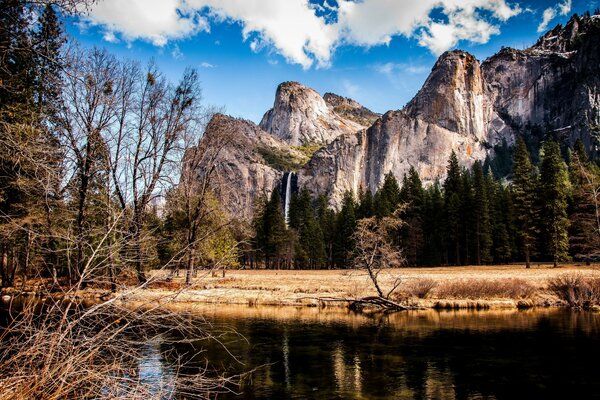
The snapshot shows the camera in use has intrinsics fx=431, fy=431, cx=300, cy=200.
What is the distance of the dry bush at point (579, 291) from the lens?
78.1ft

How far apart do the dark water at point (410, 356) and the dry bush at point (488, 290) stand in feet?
15.3

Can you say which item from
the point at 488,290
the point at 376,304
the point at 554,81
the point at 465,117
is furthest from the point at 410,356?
the point at 554,81

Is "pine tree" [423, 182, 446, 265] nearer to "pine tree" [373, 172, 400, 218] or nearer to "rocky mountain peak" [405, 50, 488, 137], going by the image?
"pine tree" [373, 172, 400, 218]

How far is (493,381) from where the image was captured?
1097 centimetres

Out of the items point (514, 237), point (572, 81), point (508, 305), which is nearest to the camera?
point (508, 305)

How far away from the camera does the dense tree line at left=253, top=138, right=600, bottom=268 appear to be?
49906mm

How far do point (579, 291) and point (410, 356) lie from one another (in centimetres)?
1641

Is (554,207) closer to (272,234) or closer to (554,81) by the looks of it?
(272,234)

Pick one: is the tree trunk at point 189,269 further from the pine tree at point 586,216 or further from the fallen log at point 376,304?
the pine tree at point 586,216

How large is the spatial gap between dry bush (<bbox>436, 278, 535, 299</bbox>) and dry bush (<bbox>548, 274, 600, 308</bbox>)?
1582 mm

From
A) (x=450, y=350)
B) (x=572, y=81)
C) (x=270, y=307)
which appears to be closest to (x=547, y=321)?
(x=450, y=350)

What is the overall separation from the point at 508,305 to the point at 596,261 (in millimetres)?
34054

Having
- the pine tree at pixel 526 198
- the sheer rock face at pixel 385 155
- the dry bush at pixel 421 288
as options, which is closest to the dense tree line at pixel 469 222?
the pine tree at pixel 526 198

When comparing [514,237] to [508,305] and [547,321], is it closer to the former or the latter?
[508,305]
